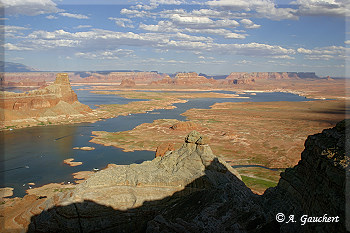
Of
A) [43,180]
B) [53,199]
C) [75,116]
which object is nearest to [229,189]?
[53,199]

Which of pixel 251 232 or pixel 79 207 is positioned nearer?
pixel 251 232

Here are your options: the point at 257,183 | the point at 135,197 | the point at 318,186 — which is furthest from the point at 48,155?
the point at 318,186

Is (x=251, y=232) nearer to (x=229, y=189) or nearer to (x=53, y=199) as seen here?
(x=229, y=189)

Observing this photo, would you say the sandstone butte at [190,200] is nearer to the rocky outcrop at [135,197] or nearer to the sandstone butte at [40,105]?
the rocky outcrop at [135,197]

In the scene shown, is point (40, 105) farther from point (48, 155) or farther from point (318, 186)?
point (318, 186)

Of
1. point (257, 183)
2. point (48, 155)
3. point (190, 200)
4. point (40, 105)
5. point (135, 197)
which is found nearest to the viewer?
point (135, 197)

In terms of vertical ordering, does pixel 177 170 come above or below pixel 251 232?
above
